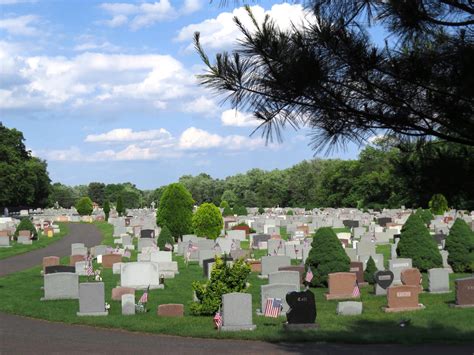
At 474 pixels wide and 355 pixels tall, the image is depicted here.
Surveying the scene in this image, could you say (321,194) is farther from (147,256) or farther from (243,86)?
(243,86)

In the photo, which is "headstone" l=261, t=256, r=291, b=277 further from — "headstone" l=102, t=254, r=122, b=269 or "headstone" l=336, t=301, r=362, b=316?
"headstone" l=336, t=301, r=362, b=316

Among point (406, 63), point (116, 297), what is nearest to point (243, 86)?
point (406, 63)

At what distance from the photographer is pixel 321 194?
98.4 meters

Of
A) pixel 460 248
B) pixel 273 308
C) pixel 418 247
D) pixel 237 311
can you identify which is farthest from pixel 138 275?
pixel 460 248

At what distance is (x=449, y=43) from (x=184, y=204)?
30.1m

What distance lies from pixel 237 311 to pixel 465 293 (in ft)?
19.1

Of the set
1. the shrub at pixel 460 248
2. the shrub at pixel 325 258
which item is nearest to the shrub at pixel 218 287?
the shrub at pixel 325 258

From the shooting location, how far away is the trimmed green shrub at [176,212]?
118 feet

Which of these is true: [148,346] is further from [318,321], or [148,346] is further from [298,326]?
[318,321]

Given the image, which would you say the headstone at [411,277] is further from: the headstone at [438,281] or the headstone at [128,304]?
the headstone at [128,304]

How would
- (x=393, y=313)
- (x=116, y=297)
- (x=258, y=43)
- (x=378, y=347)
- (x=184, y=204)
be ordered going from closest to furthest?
(x=258, y=43), (x=378, y=347), (x=393, y=313), (x=116, y=297), (x=184, y=204)

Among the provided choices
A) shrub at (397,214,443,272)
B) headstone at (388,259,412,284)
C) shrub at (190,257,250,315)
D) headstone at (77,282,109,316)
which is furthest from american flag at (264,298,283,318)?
shrub at (397,214,443,272)

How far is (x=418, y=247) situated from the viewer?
73.4 feet

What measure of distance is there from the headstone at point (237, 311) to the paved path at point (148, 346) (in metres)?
0.85
